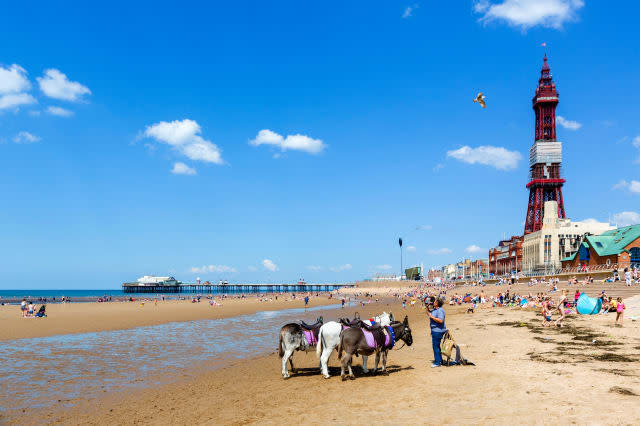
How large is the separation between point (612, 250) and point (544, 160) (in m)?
71.4

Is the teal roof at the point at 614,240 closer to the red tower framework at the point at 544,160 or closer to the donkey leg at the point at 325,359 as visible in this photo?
the red tower framework at the point at 544,160

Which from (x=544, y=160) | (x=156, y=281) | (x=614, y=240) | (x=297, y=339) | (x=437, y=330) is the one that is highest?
(x=544, y=160)

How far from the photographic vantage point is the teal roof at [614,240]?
67.1m

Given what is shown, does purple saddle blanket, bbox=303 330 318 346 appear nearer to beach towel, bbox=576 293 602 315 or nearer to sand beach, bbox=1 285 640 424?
sand beach, bbox=1 285 640 424

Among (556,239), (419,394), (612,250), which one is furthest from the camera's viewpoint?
(556,239)

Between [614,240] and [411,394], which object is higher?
[614,240]

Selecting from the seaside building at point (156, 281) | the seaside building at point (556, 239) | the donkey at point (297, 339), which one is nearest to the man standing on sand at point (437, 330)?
the donkey at point (297, 339)

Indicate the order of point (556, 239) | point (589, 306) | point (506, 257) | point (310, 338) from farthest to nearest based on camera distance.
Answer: point (506, 257) → point (556, 239) → point (589, 306) → point (310, 338)

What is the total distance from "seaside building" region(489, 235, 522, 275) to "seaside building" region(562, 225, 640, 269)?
44.2 meters

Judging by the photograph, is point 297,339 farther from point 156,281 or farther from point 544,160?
point 156,281

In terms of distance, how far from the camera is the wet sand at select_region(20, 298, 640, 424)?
7979mm

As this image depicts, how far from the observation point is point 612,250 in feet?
225

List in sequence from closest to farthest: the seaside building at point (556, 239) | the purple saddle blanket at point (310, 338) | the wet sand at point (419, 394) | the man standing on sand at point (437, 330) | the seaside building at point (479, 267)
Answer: the wet sand at point (419, 394)
the man standing on sand at point (437, 330)
the purple saddle blanket at point (310, 338)
the seaside building at point (556, 239)
the seaside building at point (479, 267)

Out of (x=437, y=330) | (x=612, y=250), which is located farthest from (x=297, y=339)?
(x=612, y=250)
